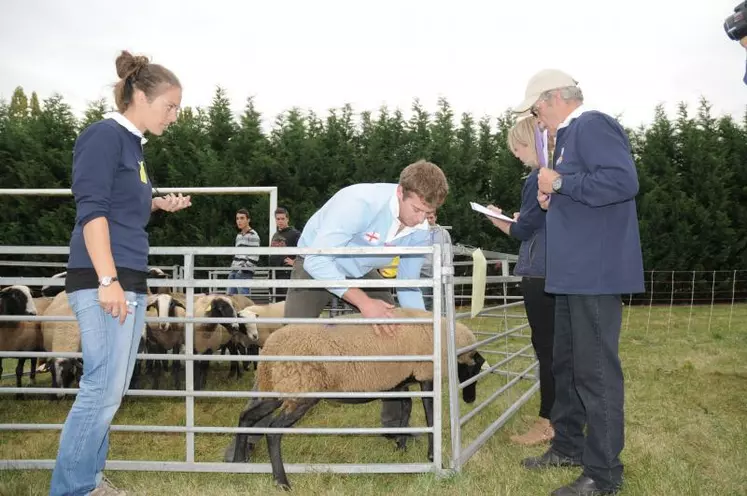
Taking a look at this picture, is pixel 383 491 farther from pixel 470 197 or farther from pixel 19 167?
pixel 19 167

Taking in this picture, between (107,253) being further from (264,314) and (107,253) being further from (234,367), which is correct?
(234,367)

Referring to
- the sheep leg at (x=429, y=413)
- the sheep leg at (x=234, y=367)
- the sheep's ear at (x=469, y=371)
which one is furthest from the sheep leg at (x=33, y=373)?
the sheep leg at (x=429, y=413)

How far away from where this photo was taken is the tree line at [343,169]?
12812mm

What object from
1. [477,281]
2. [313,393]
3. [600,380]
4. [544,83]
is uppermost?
[544,83]

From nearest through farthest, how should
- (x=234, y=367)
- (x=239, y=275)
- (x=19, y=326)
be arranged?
(x=19, y=326)
(x=234, y=367)
(x=239, y=275)

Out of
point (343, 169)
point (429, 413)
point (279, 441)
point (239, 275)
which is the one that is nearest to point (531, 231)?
point (429, 413)

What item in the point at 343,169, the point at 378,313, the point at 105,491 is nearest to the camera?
the point at 105,491

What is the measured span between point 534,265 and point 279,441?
6.09 feet

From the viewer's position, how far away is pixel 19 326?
6.25 m

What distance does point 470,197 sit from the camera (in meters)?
13.7

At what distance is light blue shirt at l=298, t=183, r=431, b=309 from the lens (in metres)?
3.47

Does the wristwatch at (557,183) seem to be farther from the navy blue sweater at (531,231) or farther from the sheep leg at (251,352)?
the sheep leg at (251,352)

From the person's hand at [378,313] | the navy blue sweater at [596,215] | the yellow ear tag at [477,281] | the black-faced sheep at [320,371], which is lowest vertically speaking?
the black-faced sheep at [320,371]

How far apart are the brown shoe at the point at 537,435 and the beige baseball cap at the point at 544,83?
83.1 inches
